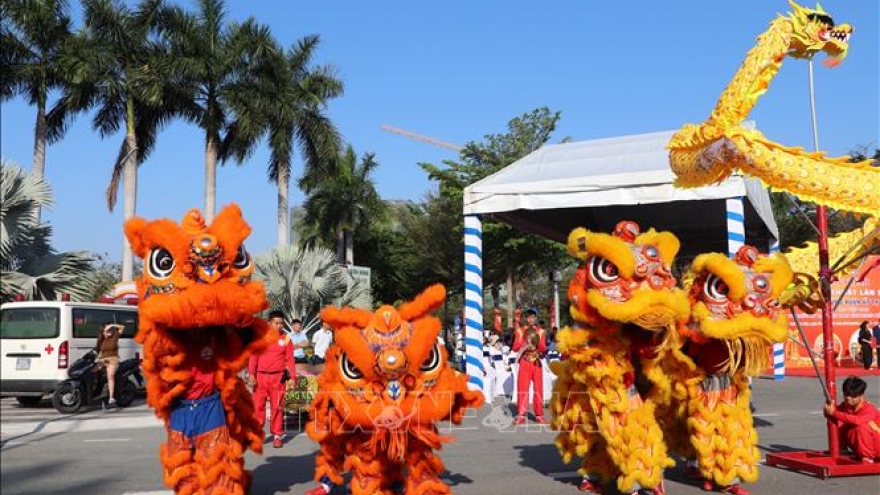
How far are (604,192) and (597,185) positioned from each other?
15 cm

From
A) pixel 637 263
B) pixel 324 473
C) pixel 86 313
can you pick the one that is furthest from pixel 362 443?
pixel 86 313

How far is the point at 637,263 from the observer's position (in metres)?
5.58

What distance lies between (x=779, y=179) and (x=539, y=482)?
10.6 ft

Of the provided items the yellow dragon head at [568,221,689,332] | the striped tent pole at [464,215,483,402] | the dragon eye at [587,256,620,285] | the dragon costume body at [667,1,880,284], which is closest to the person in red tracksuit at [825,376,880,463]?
the dragon costume body at [667,1,880,284]

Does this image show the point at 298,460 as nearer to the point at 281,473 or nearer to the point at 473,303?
the point at 281,473

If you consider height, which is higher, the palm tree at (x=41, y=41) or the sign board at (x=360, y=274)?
the palm tree at (x=41, y=41)

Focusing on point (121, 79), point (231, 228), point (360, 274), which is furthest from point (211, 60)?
point (231, 228)

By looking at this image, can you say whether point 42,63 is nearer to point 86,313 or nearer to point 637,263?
point 86,313

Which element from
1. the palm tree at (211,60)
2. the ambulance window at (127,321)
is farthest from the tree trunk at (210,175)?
the ambulance window at (127,321)

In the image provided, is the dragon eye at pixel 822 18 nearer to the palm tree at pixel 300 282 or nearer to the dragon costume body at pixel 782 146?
the dragon costume body at pixel 782 146

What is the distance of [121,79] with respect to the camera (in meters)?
21.4

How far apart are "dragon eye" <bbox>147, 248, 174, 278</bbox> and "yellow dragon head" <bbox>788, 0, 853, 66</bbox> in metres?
5.04

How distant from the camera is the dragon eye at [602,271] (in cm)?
562

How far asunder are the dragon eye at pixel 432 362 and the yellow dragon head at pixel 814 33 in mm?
3824
